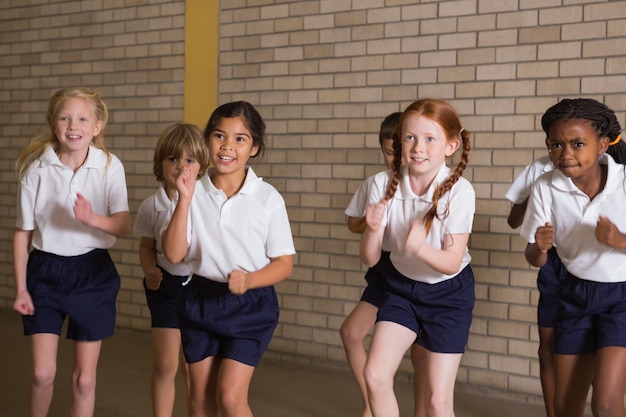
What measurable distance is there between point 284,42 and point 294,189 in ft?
3.48

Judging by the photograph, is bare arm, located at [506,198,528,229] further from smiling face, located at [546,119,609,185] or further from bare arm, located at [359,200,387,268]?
bare arm, located at [359,200,387,268]

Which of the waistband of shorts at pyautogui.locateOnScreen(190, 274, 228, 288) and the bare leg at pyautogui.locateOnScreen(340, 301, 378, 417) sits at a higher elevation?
the waistband of shorts at pyautogui.locateOnScreen(190, 274, 228, 288)

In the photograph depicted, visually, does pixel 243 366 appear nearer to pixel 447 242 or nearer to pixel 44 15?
pixel 447 242

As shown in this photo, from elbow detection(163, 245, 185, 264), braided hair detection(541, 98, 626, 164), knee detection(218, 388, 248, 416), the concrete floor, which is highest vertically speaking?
braided hair detection(541, 98, 626, 164)

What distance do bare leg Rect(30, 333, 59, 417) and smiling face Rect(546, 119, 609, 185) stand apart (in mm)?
2276

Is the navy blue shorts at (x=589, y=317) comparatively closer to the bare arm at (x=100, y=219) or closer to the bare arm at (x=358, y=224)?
the bare arm at (x=358, y=224)

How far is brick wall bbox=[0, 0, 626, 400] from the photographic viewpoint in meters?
4.49

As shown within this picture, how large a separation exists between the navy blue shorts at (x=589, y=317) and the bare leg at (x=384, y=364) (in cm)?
66

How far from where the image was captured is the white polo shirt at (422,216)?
9.47ft

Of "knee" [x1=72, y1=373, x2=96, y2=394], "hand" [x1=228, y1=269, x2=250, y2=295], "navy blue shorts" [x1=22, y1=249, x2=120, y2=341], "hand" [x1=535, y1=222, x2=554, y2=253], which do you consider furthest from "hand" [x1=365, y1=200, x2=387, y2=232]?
"knee" [x1=72, y1=373, x2=96, y2=394]

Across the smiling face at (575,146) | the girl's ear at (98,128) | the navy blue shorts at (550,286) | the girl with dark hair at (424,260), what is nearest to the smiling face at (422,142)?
the girl with dark hair at (424,260)

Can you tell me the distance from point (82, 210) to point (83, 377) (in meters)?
0.79

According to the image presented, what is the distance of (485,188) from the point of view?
4.64 m

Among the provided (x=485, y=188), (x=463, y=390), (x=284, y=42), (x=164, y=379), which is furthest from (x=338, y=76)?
(x=164, y=379)
